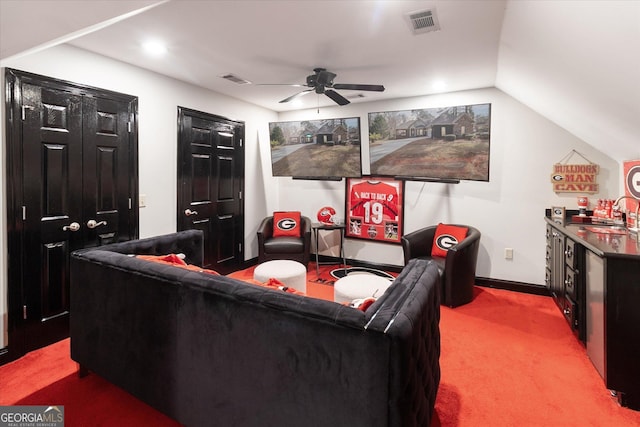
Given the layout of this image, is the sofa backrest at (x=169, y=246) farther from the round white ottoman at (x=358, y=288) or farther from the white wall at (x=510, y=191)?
the white wall at (x=510, y=191)

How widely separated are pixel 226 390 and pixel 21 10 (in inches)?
81.4

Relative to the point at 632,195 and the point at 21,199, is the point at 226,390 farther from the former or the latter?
the point at 632,195

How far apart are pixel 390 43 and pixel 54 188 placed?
314 cm

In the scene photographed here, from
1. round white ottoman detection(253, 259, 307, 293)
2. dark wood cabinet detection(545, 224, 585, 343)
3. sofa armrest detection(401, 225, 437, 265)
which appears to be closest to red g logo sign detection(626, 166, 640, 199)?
dark wood cabinet detection(545, 224, 585, 343)

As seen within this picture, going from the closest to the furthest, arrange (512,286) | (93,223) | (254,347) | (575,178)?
1. (254,347)
2. (93,223)
3. (575,178)
4. (512,286)

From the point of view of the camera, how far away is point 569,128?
3.76m

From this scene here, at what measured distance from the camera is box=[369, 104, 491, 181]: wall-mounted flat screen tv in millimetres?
3848

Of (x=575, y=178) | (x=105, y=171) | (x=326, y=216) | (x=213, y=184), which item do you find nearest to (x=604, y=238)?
(x=575, y=178)

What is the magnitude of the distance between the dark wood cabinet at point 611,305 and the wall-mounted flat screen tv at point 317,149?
2726 mm

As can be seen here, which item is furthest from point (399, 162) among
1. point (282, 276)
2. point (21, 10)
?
point (21, 10)

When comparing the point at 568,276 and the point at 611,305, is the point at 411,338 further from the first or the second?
the point at 568,276

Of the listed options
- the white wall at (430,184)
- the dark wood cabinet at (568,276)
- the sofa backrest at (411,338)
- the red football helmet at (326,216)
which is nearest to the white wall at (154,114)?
the white wall at (430,184)

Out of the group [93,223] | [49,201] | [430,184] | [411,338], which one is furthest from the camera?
[430,184]

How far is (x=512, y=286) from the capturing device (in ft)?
13.9
